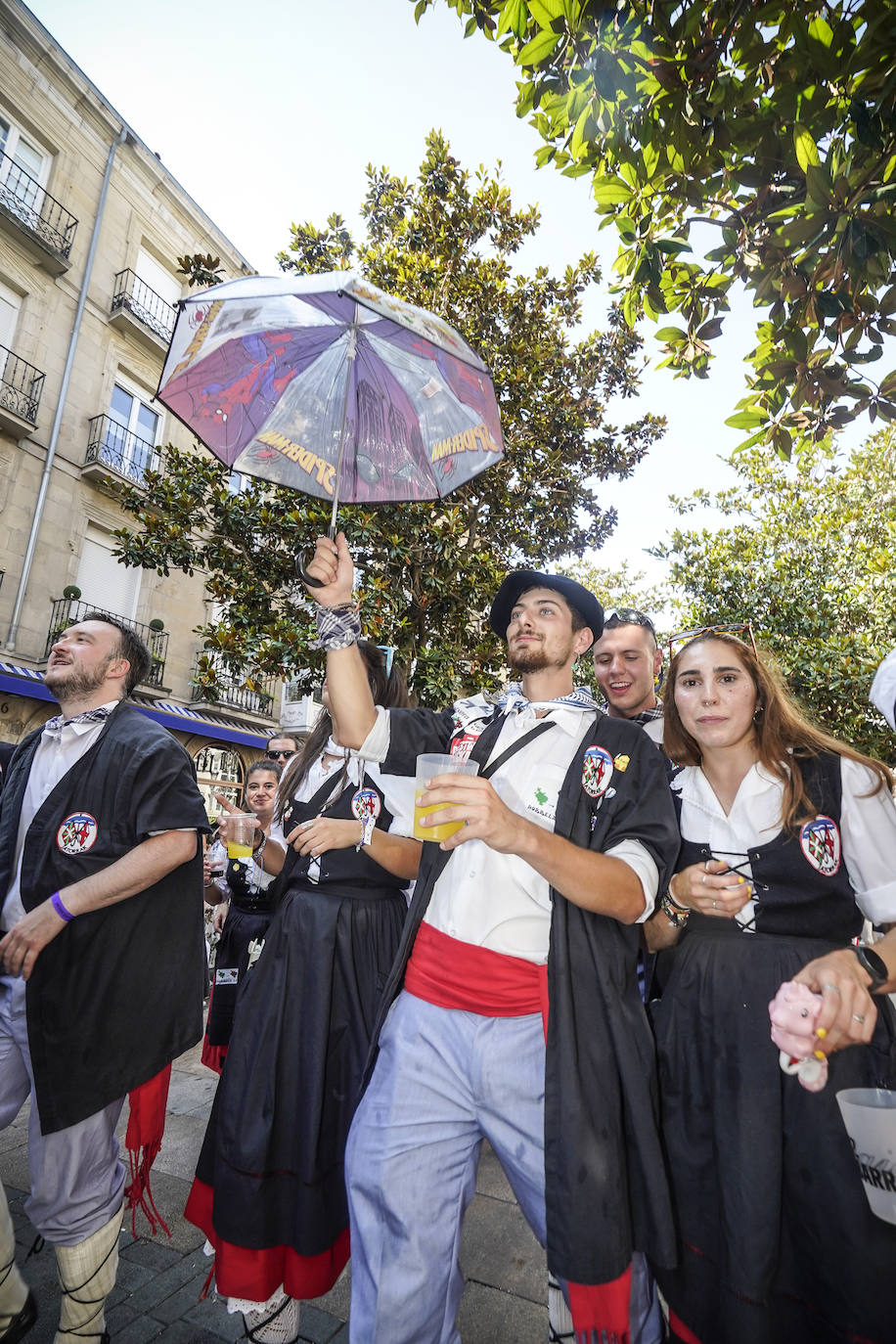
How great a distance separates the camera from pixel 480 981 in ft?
6.15

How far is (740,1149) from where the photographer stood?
5.59 ft

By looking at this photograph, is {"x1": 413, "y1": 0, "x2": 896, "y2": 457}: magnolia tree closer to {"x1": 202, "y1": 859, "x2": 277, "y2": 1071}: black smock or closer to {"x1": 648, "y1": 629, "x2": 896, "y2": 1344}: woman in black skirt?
{"x1": 648, "y1": 629, "x2": 896, "y2": 1344}: woman in black skirt

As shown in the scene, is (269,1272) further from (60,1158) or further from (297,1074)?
(60,1158)

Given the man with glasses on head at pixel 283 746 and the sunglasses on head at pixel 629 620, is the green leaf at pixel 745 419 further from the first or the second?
the man with glasses on head at pixel 283 746

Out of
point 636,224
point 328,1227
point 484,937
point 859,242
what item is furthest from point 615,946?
point 636,224

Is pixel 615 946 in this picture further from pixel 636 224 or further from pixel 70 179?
pixel 70 179

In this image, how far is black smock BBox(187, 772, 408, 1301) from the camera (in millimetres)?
2289

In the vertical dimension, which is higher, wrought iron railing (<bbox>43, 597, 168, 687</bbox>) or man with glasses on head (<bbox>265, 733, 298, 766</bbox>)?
wrought iron railing (<bbox>43, 597, 168, 687</bbox>)

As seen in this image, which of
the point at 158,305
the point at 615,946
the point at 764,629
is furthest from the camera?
the point at 158,305

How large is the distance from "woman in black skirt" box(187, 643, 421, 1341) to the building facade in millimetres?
9854

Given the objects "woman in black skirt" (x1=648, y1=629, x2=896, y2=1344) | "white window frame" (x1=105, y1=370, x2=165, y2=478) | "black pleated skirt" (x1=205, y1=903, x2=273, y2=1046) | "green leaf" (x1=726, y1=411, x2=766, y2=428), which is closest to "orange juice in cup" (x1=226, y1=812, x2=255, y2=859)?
"black pleated skirt" (x1=205, y1=903, x2=273, y2=1046)

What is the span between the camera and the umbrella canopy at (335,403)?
266cm

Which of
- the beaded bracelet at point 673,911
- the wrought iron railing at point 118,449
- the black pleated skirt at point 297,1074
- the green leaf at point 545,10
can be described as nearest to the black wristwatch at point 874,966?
the beaded bracelet at point 673,911

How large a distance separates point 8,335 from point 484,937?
16.5 m
